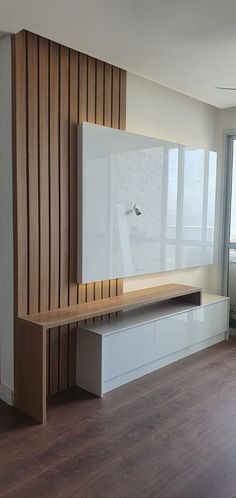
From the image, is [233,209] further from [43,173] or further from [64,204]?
[43,173]

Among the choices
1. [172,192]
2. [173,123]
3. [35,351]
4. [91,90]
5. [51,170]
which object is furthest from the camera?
[173,123]

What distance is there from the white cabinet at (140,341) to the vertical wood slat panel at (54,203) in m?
0.23

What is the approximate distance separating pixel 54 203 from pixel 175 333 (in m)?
1.82

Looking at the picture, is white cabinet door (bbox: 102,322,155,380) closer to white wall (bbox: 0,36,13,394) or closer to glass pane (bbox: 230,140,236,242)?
white wall (bbox: 0,36,13,394)

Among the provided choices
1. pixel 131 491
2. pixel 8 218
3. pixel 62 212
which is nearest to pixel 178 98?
pixel 62 212

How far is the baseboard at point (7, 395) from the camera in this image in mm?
3098

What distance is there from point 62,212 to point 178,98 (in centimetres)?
216

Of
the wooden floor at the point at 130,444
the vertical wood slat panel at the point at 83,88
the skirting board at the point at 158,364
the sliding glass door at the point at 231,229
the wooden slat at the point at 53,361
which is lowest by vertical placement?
the wooden floor at the point at 130,444

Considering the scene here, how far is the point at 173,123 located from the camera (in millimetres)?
4414

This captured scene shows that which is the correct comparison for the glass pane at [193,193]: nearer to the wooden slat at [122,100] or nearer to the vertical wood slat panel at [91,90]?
the wooden slat at [122,100]

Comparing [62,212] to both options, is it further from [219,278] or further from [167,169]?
[219,278]

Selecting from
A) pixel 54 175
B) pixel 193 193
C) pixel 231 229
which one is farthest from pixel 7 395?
pixel 231 229

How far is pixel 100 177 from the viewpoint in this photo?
3.33 m

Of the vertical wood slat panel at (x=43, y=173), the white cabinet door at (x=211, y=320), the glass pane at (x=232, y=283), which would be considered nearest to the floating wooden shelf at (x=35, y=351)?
the vertical wood slat panel at (x=43, y=173)
